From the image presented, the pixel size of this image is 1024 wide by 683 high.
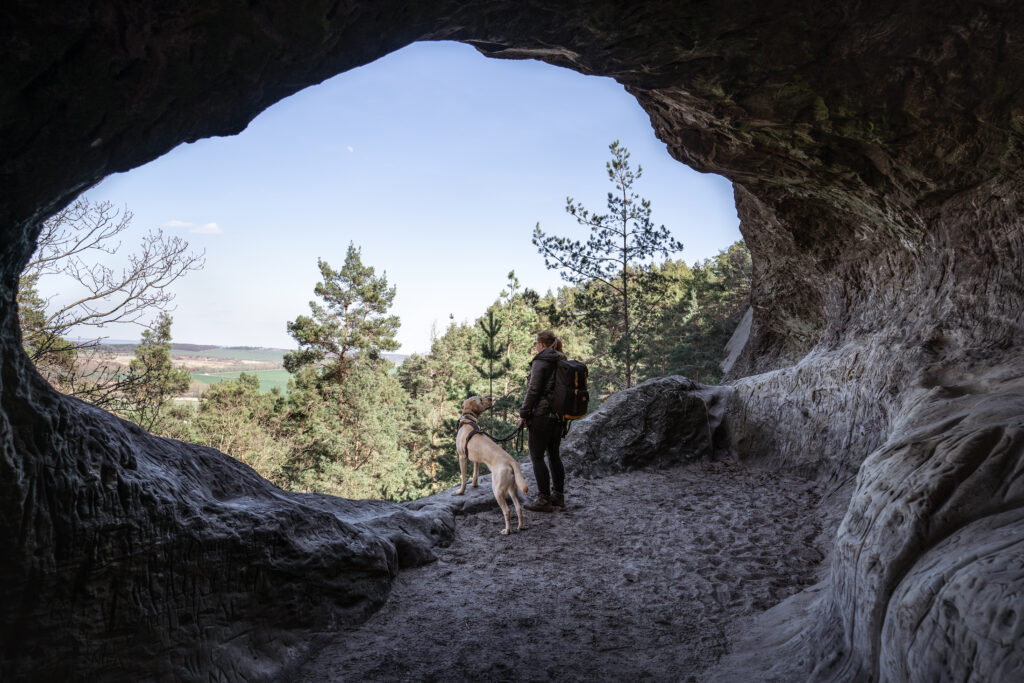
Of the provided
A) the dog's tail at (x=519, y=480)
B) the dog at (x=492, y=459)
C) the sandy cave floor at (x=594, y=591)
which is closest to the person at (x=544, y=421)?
the sandy cave floor at (x=594, y=591)

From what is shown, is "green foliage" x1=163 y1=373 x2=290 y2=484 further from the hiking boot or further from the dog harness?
the hiking boot

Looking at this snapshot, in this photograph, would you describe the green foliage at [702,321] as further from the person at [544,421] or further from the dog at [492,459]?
the dog at [492,459]

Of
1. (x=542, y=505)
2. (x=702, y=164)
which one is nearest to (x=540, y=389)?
(x=542, y=505)

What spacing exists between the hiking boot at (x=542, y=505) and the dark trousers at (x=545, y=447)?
7 cm

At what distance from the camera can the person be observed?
700 centimetres

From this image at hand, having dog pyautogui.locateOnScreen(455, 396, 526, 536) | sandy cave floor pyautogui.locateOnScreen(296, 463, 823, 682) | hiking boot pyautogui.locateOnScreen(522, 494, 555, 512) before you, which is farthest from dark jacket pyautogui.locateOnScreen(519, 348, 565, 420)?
sandy cave floor pyautogui.locateOnScreen(296, 463, 823, 682)

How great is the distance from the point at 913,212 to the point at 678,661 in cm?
645

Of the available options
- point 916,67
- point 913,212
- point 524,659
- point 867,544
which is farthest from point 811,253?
point 524,659

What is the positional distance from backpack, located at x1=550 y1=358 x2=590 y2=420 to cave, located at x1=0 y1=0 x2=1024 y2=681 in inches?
82.6

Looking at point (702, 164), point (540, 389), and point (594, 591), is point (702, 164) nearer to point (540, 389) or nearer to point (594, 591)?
point (540, 389)

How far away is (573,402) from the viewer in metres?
6.90

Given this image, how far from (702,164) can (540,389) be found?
13.7 feet

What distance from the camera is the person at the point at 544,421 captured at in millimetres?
7000

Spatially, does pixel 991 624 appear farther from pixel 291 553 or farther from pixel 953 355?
pixel 953 355
